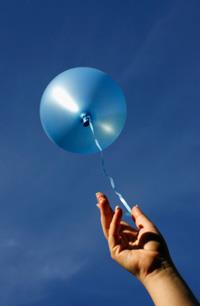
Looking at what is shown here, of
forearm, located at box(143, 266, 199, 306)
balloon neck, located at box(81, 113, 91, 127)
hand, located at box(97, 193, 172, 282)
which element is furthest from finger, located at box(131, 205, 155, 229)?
balloon neck, located at box(81, 113, 91, 127)

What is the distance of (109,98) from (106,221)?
139 inches

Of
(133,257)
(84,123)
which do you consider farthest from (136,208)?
(84,123)

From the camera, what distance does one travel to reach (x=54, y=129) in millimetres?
6570

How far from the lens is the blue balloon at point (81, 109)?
6.47 metres

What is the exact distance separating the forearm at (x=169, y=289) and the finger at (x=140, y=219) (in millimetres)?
519

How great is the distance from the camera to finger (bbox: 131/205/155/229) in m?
3.44

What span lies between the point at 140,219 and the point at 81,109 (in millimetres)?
3252

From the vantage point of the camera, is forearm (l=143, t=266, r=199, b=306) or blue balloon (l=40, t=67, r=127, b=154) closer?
forearm (l=143, t=266, r=199, b=306)

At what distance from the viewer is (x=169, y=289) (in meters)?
2.81

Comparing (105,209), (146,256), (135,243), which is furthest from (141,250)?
(105,209)

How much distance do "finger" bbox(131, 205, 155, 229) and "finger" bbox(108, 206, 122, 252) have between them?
32 centimetres

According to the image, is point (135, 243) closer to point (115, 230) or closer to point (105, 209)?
point (115, 230)

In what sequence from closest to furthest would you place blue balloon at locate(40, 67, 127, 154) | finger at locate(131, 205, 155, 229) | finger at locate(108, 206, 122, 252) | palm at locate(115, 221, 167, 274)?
palm at locate(115, 221, 167, 274) → finger at locate(108, 206, 122, 252) → finger at locate(131, 205, 155, 229) → blue balloon at locate(40, 67, 127, 154)

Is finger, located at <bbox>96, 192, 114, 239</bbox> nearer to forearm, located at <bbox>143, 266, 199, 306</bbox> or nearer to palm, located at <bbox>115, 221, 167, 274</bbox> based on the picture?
palm, located at <bbox>115, 221, 167, 274</bbox>
